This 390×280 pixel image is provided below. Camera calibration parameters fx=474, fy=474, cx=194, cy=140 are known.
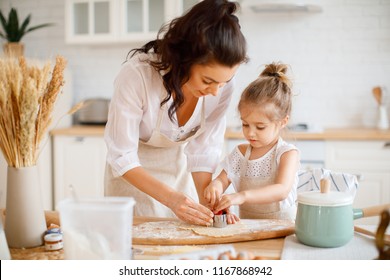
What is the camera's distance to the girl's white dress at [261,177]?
1287 mm

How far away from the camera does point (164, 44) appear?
3.94 feet

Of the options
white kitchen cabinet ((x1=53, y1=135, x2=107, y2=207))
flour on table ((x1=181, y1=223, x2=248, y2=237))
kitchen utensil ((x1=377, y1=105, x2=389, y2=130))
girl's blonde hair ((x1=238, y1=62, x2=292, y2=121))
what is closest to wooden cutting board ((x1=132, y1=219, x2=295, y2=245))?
flour on table ((x1=181, y1=223, x2=248, y2=237))

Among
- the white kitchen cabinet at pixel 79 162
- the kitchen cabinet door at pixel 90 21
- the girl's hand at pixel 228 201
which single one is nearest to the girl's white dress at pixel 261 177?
the girl's hand at pixel 228 201

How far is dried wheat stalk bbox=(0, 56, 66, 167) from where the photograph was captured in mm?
903

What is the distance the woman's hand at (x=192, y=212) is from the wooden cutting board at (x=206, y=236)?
0.02 meters

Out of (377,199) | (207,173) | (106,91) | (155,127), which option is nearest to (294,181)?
(207,173)

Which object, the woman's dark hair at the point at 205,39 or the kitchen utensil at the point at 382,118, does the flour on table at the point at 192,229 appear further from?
the kitchen utensil at the point at 382,118

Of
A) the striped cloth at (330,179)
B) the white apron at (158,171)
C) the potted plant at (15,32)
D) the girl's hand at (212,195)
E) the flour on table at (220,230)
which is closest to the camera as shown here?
the flour on table at (220,230)

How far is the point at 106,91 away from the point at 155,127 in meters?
1.85

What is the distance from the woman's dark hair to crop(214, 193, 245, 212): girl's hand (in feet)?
1.04

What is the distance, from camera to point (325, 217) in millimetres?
940

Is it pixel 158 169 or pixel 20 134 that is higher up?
pixel 20 134

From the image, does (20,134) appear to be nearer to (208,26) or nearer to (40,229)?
(40,229)

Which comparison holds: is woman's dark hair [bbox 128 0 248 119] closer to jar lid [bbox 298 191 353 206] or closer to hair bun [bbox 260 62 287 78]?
hair bun [bbox 260 62 287 78]
